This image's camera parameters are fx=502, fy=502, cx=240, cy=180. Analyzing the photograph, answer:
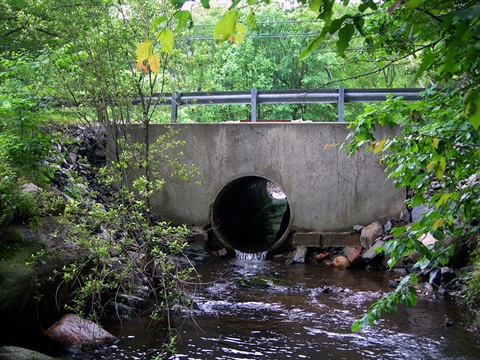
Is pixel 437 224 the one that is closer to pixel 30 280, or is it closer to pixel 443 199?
pixel 443 199

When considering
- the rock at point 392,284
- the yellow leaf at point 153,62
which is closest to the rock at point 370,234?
the rock at point 392,284

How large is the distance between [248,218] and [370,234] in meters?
6.44

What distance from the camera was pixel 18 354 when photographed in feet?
14.8

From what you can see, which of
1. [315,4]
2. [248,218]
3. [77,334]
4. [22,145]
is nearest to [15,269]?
[77,334]

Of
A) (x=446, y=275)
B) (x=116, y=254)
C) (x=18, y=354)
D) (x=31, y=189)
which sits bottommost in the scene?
(x=446, y=275)

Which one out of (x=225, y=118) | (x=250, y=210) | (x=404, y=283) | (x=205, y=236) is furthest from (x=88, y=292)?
(x=225, y=118)

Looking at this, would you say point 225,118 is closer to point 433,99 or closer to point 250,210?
point 250,210

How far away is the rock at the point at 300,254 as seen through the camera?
995 cm

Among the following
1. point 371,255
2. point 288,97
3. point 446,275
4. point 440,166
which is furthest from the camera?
point 288,97

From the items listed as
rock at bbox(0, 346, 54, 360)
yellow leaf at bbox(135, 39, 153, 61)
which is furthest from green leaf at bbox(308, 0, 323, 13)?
rock at bbox(0, 346, 54, 360)

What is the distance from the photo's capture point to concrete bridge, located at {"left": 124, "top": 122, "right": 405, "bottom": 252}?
10219 mm

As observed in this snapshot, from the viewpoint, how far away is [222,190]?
10.8 meters

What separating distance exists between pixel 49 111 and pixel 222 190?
4.96m

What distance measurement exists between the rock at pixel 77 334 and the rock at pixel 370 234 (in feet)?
18.9
